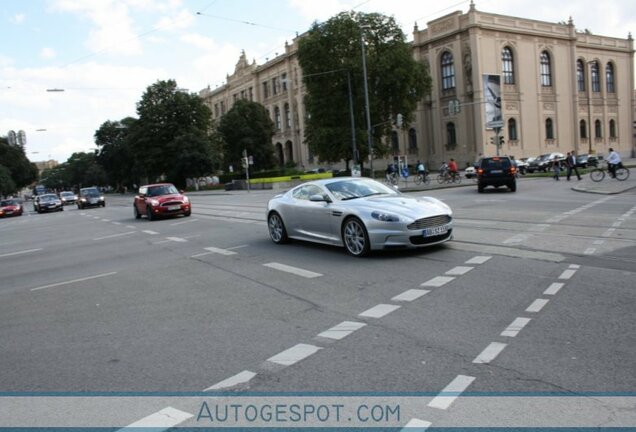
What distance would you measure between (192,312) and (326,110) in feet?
167

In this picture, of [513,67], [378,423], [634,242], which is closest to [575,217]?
[634,242]

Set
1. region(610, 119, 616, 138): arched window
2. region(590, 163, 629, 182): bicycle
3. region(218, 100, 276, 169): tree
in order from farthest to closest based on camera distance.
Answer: region(218, 100, 276, 169): tree → region(610, 119, 616, 138): arched window → region(590, 163, 629, 182): bicycle

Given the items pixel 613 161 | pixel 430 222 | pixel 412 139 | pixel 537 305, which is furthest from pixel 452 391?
pixel 412 139

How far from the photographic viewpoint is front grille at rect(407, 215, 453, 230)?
9.16 meters

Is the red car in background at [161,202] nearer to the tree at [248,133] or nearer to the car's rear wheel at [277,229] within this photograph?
the car's rear wheel at [277,229]

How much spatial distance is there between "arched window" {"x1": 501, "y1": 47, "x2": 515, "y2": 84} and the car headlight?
2370 inches

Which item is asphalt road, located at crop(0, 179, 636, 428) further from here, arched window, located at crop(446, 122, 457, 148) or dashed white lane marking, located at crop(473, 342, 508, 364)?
arched window, located at crop(446, 122, 457, 148)

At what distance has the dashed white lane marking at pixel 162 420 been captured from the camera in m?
3.54

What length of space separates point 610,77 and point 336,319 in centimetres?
8284

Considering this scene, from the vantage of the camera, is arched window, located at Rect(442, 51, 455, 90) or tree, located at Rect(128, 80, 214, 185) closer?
arched window, located at Rect(442, 51, 455, 90)

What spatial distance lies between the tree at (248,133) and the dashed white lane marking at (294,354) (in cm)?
7363

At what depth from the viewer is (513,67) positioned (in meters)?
64.4

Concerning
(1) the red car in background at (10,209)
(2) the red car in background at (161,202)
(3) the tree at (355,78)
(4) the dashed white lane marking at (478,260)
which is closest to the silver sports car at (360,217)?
(4) the dashed white lane marking at (478,260)

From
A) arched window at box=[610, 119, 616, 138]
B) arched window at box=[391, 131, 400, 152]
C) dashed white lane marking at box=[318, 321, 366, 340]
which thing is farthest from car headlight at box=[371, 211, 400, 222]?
arched window at box=[610, 119, 616, 138]
